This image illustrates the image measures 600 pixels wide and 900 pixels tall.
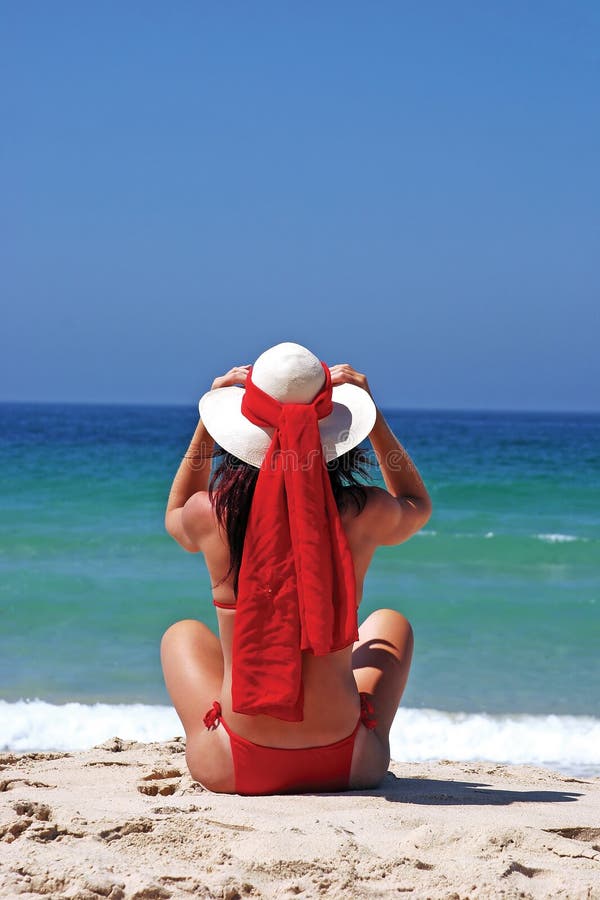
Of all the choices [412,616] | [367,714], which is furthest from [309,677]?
[412,616]

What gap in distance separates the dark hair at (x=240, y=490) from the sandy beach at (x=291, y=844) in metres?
0.62

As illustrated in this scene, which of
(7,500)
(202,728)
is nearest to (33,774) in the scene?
(202,728)

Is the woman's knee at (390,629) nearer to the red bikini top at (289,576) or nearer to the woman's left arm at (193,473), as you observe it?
the red bikini top at (289,576)

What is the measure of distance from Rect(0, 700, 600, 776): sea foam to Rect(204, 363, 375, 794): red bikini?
1934mm

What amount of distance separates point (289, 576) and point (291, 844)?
0.64 metres

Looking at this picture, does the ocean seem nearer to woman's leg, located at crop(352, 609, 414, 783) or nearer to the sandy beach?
woman's leg, located at crop(352, 609, 414, 783)

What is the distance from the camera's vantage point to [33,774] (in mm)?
3139

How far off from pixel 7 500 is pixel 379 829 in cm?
1154

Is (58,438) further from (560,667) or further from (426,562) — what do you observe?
(560,667)

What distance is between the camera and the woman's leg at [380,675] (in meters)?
2.72

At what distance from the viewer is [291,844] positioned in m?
2.21

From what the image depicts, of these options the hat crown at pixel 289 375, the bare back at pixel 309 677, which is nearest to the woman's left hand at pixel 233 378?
the hat crown at pixel 289 375

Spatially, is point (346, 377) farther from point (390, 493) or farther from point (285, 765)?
point (285, 765)

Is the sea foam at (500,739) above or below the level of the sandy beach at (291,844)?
below
